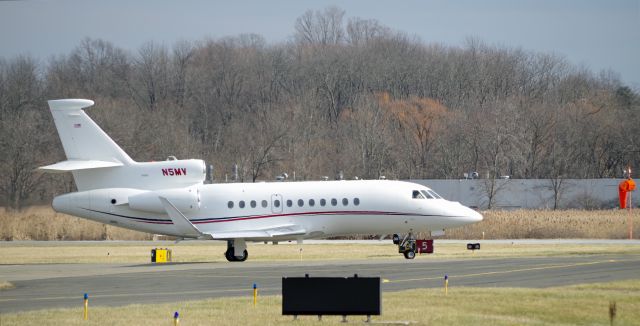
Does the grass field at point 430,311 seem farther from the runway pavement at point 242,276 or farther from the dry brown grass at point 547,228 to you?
the dry brown grass at point 547,228

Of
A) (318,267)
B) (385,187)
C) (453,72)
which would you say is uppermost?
(453,72)

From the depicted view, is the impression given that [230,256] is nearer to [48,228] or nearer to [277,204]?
[277,204]

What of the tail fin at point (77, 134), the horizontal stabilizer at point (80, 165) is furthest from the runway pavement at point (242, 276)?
the tail fin at point (77, 134)

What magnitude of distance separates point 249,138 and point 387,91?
3446 centimetres

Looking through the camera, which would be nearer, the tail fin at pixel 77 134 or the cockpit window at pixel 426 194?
the tail fin at pixel 77 134

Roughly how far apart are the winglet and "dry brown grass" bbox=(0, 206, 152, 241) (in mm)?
23315

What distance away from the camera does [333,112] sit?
13138 cm

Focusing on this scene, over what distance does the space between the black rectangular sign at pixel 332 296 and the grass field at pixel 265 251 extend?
891 inches

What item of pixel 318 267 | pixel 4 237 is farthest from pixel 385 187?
pixel 4 237

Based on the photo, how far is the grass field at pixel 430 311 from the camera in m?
24.5

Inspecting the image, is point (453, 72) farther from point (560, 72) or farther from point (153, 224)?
point (153, 224)

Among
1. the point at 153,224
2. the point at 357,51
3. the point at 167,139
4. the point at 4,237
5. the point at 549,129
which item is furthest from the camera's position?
the point at 357,51

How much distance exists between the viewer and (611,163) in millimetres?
109000

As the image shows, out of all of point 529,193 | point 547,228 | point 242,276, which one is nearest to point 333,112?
point 529,193
